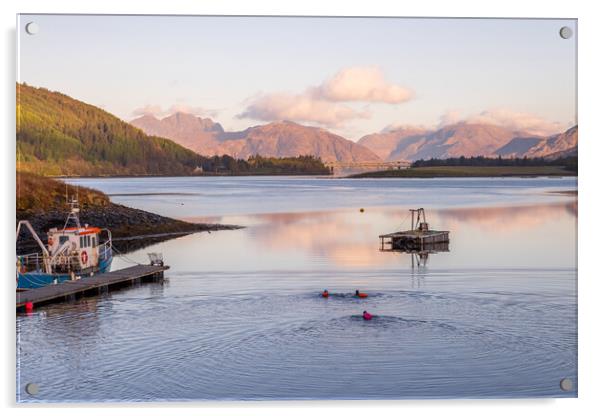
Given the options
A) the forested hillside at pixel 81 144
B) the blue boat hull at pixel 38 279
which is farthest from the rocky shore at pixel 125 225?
the blue boat hull at pixel 38 279

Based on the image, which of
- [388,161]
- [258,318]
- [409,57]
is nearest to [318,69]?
[409,57]

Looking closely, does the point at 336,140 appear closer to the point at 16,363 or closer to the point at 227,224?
the point at 227,224

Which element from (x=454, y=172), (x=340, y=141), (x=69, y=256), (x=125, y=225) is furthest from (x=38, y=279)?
(x=454, y=172)

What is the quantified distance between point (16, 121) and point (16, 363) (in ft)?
8.21

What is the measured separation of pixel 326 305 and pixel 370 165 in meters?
2.00

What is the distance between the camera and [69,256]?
1351cm

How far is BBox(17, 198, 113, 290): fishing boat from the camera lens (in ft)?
40.4

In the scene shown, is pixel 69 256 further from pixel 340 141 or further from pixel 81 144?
pixel 340 141

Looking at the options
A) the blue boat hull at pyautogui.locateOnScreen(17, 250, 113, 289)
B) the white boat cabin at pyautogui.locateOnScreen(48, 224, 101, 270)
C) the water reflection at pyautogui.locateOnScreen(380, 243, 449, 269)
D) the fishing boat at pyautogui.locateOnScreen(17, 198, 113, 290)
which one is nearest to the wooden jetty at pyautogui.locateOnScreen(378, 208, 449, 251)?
the water reflection at pyautogui.locateOnScreen(380, 243, 449, 269)

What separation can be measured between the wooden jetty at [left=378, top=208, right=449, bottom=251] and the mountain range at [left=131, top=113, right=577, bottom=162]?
99.0 inches

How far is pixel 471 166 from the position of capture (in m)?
11.3

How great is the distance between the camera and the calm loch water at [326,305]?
912cm

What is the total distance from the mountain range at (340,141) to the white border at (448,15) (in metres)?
1.24

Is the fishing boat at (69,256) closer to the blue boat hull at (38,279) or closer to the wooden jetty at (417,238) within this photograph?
the blue boat hull at (38,279)
